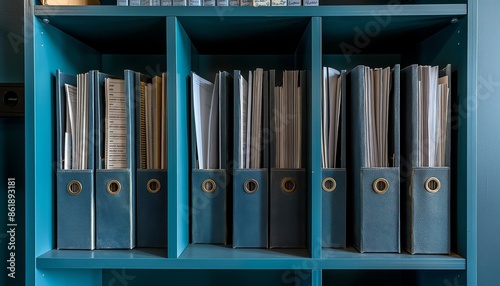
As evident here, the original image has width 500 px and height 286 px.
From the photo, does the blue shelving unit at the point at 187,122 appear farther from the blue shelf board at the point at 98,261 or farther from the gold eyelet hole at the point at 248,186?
the gold eyelet hole at the point at 248,186

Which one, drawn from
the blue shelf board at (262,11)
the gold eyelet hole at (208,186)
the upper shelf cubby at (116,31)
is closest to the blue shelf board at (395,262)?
the gold eyelet hole at (208,186)

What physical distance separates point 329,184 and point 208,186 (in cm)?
30

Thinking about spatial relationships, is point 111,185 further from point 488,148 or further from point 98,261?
point 488,148

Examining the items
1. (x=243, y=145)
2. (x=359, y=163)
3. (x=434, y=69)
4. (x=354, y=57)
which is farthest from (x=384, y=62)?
(x=243, y=145)

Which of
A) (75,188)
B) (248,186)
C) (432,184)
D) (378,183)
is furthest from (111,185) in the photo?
(432,184)

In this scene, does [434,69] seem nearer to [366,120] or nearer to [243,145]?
[366,120]

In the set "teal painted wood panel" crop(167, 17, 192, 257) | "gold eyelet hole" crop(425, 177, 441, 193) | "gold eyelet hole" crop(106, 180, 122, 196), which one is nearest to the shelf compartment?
"teal painted wood panel" crop(167, 17, 192, 257)

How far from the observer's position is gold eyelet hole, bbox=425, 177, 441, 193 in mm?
886

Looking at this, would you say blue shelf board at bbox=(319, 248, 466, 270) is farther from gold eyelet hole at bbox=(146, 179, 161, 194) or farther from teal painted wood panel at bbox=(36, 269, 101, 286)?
teal painted wood panel at bbox=(36, 269, 101, 286)

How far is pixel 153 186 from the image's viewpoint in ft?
3.13

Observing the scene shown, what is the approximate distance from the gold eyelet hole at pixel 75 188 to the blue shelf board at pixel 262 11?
39 cm

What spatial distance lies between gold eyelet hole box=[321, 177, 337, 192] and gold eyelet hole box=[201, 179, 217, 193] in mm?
269

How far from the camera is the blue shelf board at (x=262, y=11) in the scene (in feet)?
2.84

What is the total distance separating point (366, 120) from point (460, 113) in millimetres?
Answer: 207
